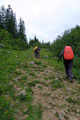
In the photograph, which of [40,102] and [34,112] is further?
[40,102]

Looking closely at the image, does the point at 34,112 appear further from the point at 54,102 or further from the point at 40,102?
the point at 54,102

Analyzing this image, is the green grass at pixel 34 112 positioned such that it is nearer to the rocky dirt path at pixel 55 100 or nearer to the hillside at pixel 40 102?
the hillside at pixel 40 102

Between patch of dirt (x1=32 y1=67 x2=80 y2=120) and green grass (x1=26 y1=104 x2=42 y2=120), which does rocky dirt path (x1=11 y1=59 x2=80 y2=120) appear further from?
green grass (x1=26 y1=104 x2=42 y2=120)

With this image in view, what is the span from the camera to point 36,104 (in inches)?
146

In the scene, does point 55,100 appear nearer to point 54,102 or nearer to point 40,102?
point 54,102

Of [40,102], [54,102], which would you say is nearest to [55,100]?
[54,102]

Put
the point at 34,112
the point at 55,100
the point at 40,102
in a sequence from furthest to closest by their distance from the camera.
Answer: the point at 55,100 < the point at 40,102 < the point at 34,112

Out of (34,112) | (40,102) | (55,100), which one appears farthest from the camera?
(55,100)

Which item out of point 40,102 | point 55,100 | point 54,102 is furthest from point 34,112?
point 55,100

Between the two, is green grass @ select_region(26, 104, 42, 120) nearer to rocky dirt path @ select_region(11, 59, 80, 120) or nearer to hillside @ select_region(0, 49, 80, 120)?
hillside @ select_region(0, 49, 80, 120)

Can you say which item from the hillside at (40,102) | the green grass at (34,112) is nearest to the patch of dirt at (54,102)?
the hillside at (40,102)

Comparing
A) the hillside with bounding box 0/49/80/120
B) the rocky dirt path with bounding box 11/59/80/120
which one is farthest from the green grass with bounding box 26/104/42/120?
the rocky dirt path with bounding box 11/59/80/120

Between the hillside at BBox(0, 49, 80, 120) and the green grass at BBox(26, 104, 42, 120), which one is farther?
the hillside at BBox(0, 49, 80, 120)

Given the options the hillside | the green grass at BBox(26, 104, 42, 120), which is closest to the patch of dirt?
the hillside
